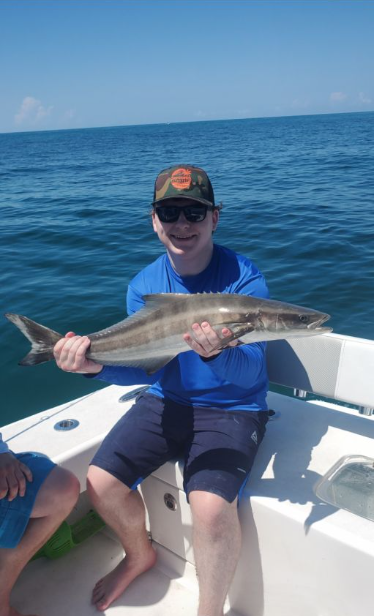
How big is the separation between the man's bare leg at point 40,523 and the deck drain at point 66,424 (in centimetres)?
85

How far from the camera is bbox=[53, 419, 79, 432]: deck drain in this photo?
161 inches

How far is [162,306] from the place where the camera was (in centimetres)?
337

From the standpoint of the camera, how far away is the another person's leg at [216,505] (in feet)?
9.50

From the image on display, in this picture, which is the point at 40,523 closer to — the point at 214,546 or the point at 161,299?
the point at 214,546

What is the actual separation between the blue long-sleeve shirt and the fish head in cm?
26

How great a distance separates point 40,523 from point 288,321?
6.89ft

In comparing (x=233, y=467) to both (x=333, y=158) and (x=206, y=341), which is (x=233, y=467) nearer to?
(x=206, y=341)

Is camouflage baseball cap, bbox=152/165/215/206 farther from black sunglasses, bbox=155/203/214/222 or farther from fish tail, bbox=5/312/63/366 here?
fish tail, bbox=5/312/63/366

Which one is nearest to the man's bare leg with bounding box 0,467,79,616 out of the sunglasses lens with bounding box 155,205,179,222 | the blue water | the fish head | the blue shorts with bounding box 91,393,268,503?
the blue shorts with bounding box 91,393,268,503

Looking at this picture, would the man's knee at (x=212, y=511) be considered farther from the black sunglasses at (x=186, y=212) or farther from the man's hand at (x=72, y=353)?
the black sunglasses at (x=186, y=212)

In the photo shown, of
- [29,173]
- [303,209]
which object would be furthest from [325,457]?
[29,173]

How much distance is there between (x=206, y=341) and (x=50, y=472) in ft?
4.50

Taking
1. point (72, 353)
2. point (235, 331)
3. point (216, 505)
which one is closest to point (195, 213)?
point (235, 331)

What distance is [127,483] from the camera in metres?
3.35
